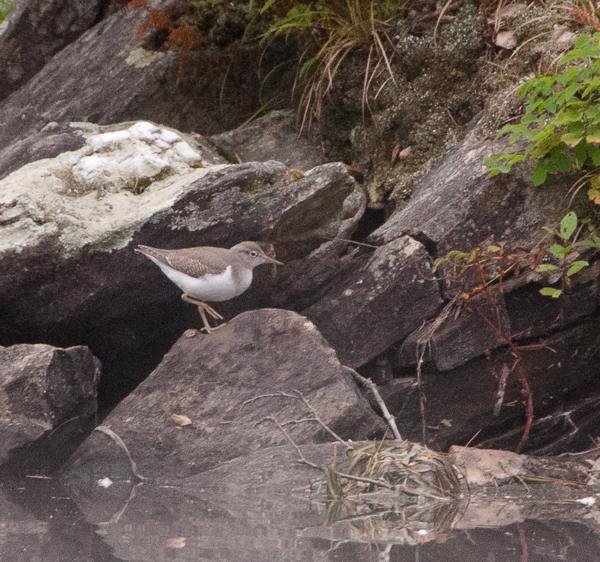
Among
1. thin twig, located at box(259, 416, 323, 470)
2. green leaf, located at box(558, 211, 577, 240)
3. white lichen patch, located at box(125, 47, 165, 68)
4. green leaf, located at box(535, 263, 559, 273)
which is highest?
white lichen patch, located at box(125, 47, 165, 68)

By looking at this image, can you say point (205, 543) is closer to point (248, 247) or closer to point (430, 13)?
point (248, 247)

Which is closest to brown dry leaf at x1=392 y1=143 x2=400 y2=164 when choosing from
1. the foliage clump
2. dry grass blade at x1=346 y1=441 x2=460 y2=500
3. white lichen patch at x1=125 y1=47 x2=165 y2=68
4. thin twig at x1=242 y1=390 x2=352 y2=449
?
the foliage clump

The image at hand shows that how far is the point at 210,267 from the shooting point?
17.0 ft

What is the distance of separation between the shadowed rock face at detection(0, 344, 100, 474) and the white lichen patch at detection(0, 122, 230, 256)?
861 mm

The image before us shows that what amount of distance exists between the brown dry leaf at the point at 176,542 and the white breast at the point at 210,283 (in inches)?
89.9

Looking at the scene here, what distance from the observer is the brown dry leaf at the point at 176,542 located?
3139 millimetres

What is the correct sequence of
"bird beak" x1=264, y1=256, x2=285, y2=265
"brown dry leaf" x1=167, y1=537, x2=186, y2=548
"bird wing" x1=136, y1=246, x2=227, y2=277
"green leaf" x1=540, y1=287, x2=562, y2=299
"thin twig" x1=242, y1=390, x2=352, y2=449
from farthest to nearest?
"bird beak" x1=264, y1=256, x2=285, y2=265, "bird wing" x1=136, y1=246, x2=227, y2=277, "green leaf" x1=540, y1=287, x2=562, y2=299, "thin twig" x1=242, y1=390, x2=352, y2=449, "brown dry leaf" x1=167, y1=537, x2=186, y2=548

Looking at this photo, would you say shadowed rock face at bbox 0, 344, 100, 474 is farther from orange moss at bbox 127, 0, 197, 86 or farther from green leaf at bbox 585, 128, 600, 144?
orange moss at bbox 127, 0, 197, 86

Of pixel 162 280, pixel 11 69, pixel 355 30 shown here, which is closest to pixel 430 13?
pixel 355 30

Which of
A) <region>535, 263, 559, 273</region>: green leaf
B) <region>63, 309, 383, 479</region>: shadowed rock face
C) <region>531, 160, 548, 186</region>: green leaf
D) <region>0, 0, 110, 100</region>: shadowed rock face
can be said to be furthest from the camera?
<region>0, 0, 110, 100</region>: shadowed rock face

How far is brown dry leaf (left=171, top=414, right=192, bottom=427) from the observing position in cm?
462

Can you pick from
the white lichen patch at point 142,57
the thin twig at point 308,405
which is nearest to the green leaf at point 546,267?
the thin twig at point 308,405

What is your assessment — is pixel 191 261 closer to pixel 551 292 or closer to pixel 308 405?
pixel 308 405

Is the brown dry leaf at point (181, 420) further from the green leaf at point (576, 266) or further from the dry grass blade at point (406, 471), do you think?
the green leaf at point (576, 266)
